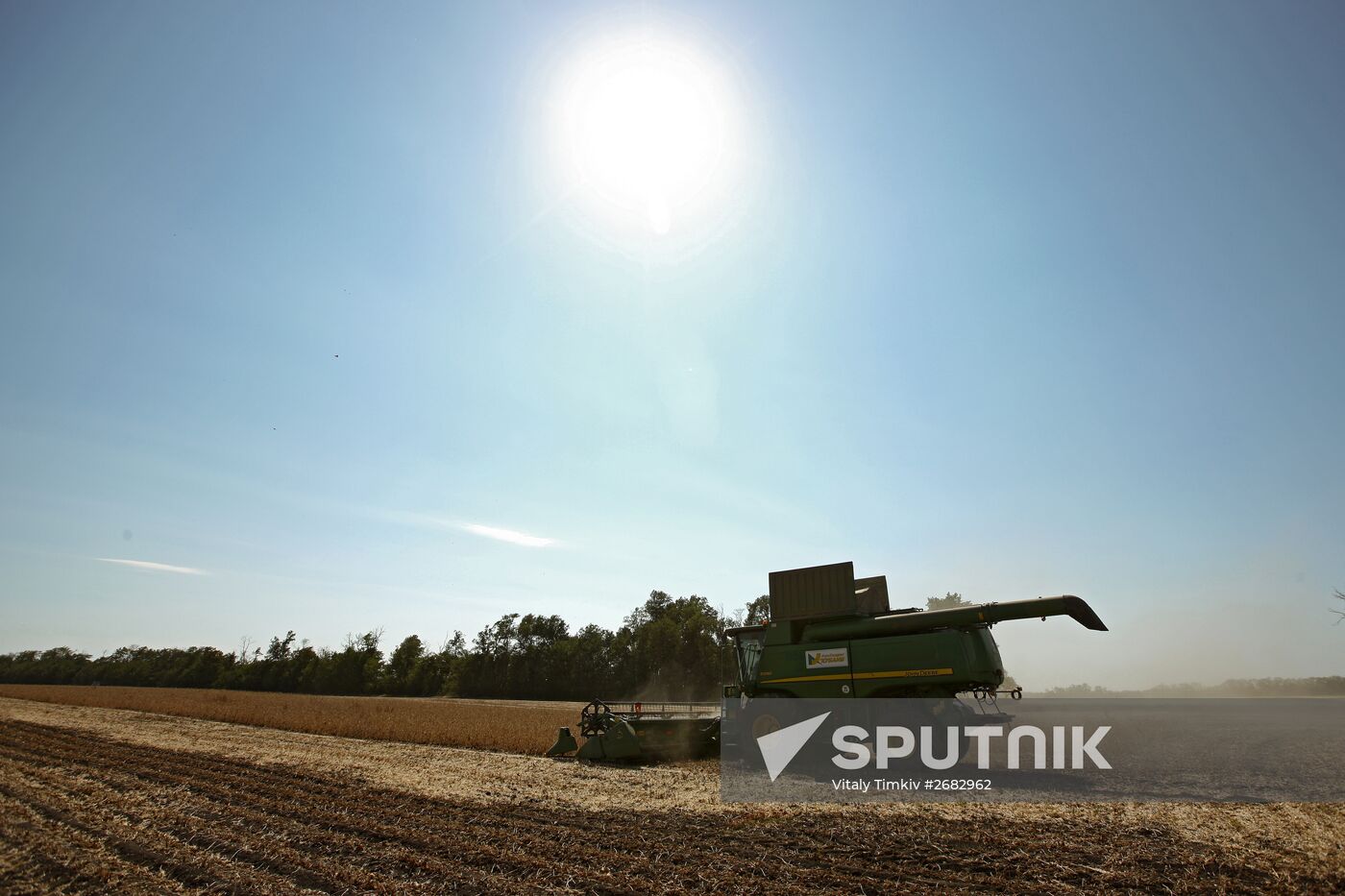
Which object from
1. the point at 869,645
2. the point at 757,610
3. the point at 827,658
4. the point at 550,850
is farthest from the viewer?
the point at 757,610

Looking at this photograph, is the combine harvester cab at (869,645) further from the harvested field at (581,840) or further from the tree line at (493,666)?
the tree line at (493,666)

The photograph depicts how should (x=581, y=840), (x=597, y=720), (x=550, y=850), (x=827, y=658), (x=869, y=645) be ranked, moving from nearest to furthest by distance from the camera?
(x=550, y=850) < (x=581, y=840) < (x=869, y=645) < (x=827, y=658) < (x=597, y=720)

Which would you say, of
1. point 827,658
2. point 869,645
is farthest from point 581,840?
point 869,645

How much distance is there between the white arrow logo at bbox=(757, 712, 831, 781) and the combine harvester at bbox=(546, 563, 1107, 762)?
10.6 inches

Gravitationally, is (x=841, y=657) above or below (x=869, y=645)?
below

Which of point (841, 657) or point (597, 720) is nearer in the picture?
point (841, 657)

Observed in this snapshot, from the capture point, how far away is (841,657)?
1367 cm

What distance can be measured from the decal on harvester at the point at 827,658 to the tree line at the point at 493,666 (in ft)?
Answer: 144

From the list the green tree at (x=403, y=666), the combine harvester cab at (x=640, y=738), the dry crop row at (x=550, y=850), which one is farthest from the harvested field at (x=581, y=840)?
the green tree at (x=403, y=666)

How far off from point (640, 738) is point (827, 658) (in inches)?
196

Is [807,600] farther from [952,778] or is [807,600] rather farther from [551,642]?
[551,642]

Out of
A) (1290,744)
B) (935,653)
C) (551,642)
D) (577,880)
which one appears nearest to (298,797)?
(577,880)

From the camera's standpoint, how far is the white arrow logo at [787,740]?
13930 millimetres

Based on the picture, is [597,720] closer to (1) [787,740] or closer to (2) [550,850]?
(1) [787,740]
